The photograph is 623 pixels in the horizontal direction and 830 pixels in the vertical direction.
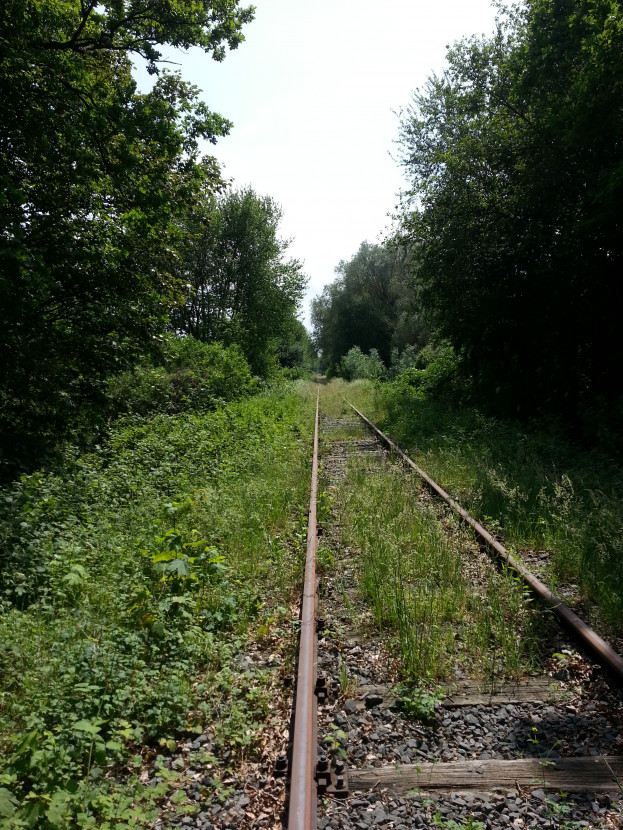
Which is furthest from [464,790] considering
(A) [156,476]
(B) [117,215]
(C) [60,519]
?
(B) [117,215]

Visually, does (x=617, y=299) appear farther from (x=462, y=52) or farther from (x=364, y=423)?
(x=462, y=52)

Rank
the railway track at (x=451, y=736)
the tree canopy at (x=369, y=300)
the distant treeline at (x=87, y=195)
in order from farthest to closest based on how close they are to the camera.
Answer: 1. the tree canopy at (x=369, y=300)
2. the distant treeline at (x=87, y=195)
3. the railway track at (x=451, y=736)

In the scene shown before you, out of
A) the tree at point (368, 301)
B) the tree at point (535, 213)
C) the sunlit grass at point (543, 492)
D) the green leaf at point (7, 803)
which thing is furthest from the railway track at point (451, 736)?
the tree at point (368, 301)

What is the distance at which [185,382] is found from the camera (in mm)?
15883

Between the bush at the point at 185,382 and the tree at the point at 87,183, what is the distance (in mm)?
1284

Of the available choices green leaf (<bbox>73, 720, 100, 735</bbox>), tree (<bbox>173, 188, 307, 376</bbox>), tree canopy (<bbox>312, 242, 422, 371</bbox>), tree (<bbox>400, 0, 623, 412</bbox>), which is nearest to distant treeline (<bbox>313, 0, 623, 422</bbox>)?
tree (<bbox>400, 0, 623, 412</bbox>)

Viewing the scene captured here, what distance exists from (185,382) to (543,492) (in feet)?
39.7

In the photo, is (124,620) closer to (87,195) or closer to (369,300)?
(87,195)

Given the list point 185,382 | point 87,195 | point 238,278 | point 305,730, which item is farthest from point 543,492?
point 238,278

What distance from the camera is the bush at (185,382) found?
13031mm

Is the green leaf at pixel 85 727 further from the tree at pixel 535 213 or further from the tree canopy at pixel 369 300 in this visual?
the tree canopy at pixel 369 300

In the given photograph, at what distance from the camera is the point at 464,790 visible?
2.35 meters

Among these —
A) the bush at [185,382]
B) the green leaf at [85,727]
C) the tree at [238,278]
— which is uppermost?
the tree at [238,278]

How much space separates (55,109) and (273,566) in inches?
306
